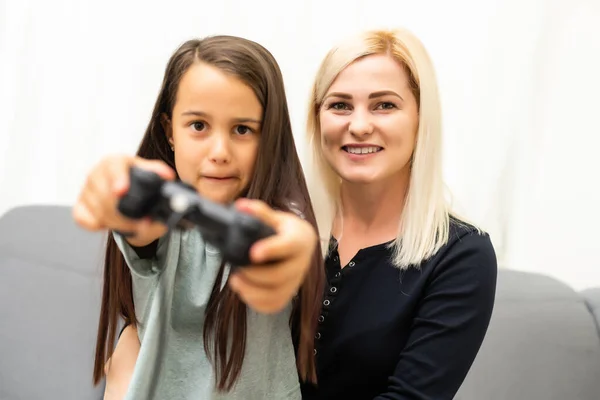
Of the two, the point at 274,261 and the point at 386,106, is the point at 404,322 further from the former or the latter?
the point at 274,261

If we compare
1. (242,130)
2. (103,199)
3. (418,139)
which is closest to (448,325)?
(418,139)

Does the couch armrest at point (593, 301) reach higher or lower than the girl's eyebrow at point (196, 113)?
lower

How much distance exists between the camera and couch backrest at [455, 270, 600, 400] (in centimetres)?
104

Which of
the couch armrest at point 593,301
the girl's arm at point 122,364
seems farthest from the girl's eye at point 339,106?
the couch armrest at point 593,301

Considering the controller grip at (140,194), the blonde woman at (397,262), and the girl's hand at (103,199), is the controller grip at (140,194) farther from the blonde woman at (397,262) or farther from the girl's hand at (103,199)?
the blonde woman at (397,262)

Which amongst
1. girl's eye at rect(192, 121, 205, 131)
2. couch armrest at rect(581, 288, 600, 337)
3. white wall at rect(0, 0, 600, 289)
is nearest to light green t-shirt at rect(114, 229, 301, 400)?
girl's eye at rect(192, 121, 205, 131)

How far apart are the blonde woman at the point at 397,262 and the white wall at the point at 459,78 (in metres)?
0.33

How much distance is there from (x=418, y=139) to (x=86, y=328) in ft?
2.34

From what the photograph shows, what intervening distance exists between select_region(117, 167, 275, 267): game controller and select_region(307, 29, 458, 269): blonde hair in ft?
1.53

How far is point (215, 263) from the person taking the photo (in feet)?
2.11

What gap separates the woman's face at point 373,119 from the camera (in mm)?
780

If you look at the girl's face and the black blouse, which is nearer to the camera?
the girl's face

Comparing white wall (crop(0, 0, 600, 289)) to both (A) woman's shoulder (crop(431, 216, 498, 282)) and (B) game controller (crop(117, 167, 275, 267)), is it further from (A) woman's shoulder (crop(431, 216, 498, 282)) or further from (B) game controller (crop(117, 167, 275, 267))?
(B) game controller (crop(117, 167, 275, 267))

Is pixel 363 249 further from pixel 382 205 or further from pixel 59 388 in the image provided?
pixel 59 388
